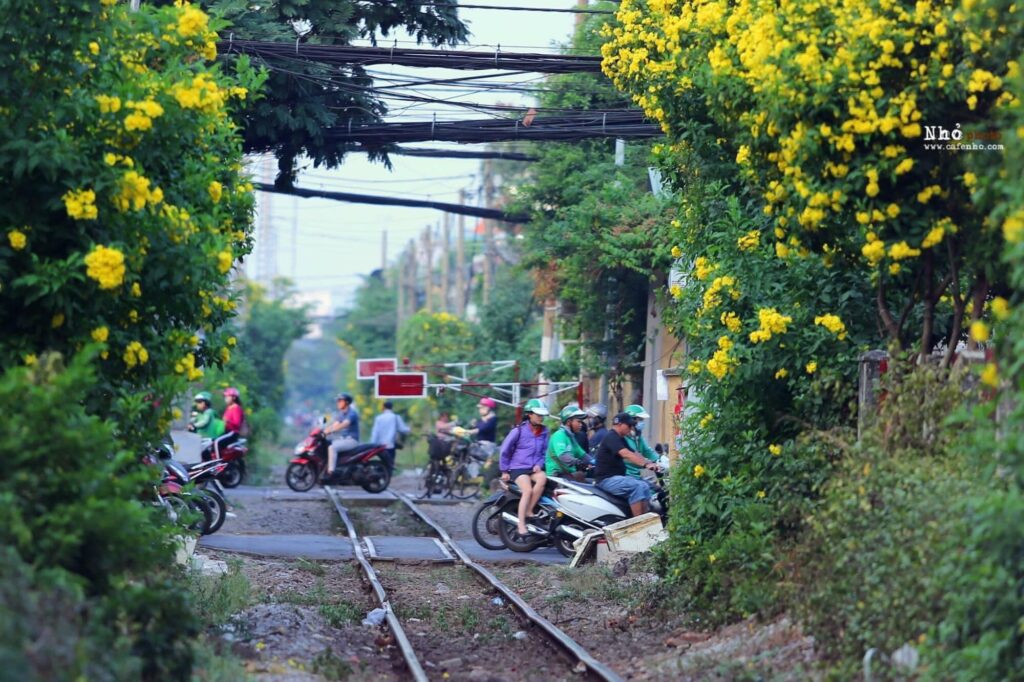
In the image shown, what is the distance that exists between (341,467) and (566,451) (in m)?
11.0

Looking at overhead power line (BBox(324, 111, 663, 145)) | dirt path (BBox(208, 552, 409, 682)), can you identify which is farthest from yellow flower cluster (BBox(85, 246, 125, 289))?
overhead power line (BBox(324, 111, 663, 145))

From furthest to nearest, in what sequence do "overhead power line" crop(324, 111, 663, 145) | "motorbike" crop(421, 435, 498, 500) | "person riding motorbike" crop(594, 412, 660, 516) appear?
"motorbike" crop(421, 435, 498, 500), "overhead power line" crop(324, 111, 663, 145), "person riding motorbike" crop(594, 412, 660, 516)

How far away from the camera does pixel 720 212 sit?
12297 millimetres

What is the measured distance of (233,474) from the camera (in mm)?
27375

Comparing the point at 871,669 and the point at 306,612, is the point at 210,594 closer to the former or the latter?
the point at 306,612

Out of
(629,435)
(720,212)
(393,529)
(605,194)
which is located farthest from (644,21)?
(605,194)

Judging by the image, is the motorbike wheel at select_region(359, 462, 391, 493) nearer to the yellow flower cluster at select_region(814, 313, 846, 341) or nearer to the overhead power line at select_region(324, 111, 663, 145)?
the overhead power line at select_region(324, 111, 663, 145)

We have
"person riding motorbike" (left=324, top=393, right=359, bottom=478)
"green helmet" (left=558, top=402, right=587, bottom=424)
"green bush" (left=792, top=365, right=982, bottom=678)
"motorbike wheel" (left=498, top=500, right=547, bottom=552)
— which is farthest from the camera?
"person riding motorbike" (left=324, top=393, right=359, bottom=478)

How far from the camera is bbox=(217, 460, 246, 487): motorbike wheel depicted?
26878 mm

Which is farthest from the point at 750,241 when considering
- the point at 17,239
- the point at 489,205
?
the point at 489,205

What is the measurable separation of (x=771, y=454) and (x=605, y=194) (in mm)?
14485

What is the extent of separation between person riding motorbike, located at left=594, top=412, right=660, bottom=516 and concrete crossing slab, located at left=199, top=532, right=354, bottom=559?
3.05 m

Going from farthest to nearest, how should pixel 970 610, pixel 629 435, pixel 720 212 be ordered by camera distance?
pixel 629 435, pixel 720 212, pixel 970 610

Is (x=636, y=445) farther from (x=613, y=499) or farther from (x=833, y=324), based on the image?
(x=833, y=324)
